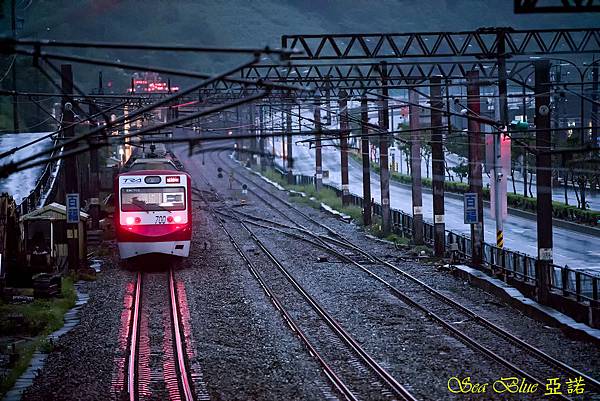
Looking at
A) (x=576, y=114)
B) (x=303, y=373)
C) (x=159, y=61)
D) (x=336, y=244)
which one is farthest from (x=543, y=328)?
(x=159, y=61)

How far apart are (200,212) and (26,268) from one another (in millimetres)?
24832

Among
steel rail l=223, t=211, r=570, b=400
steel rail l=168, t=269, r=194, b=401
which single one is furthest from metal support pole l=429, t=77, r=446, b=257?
steel rail l=168, t=269, r=194, b=401

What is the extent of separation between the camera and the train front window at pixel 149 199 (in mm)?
25250

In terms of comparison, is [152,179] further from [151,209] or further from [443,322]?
[443,322]

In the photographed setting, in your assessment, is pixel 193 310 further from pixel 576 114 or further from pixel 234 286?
pixel 576 114

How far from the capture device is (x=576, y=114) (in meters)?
62.3

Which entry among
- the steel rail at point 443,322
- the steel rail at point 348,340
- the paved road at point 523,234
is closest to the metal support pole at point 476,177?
the steel rail at point 443,322

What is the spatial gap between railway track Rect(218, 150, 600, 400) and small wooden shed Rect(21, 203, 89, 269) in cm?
882

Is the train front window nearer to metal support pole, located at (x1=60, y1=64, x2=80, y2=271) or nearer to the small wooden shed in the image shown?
metal support pole, located at (x1=60, y1=64, x2=80, y2=271)

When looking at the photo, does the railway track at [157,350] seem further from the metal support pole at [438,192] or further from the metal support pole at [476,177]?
the metal support pole at [438,192]

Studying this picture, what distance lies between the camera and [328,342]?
1670 cm

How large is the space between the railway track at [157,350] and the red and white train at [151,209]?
1.65 m

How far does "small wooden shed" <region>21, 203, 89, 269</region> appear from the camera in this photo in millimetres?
26812

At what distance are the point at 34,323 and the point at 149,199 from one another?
7152 millimetres
